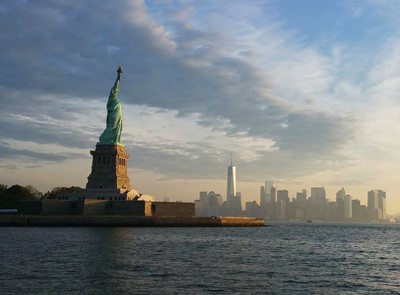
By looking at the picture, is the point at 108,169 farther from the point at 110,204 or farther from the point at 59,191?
the point at 59,191

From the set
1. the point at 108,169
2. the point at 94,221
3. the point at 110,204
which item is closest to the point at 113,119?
the point at 108,169

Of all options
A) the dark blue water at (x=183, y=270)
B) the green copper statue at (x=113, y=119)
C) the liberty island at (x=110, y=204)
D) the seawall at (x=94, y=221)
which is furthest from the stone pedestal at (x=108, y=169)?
the dark blue water at (x=183, y=270)

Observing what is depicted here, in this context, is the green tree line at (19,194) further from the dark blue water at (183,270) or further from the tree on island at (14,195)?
the dark blue water at (183,270)

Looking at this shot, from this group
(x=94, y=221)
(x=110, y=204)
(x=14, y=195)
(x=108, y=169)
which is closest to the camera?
(x=94, y=221)

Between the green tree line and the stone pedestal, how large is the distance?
21894mm

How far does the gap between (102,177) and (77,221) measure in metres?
12.5

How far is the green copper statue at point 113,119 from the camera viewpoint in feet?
344

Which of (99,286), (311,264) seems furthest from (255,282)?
(311,264)

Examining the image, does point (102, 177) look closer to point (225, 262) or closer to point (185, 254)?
point (185, 254)

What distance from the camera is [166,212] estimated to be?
325 ft

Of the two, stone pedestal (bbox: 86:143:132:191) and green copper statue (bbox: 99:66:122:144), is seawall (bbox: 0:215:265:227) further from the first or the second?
green copper statue (bbox: 99:66:122:144)

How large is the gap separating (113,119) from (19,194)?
4233 centimetres

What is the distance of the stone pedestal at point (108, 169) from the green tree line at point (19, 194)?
21.9 meters

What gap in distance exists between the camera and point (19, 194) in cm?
13188
